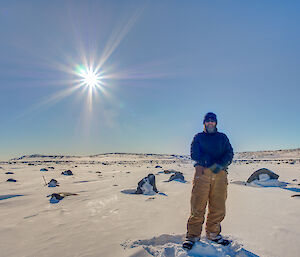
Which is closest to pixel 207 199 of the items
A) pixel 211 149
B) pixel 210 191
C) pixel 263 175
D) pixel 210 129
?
pixel 210 191

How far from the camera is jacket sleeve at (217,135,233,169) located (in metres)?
3.29

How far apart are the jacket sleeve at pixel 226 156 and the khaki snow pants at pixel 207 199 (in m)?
0.14

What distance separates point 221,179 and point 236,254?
42.1 inches

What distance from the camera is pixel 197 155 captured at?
3.42m

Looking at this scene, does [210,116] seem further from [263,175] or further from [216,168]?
[263,175]

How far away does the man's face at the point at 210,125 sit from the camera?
11.6ft

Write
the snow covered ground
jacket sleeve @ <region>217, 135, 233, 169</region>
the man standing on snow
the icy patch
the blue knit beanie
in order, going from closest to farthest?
1. the icy patch
2. the snow covered ground
3. the man standing on snow
4. jacket sleeve @ <region>217, 135, 233, 169</region>
5. the blue knit beanie

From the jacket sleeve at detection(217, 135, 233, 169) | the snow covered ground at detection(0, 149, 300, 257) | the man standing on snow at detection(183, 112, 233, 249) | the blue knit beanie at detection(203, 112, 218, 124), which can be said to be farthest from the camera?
the blue knit beanie at detection(203, 112, 218, 124)

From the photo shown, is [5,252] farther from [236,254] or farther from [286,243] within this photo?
[286,243]

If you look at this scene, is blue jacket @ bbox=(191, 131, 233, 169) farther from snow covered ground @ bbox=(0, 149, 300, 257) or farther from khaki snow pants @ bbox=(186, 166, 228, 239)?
snow covered ground @ bbox=(0, 149, 300, 257)

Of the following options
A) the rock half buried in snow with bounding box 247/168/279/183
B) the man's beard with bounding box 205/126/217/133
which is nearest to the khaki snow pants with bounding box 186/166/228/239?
the man's beard with bounding box 205/126/217/133

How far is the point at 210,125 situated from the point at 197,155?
2.00ft

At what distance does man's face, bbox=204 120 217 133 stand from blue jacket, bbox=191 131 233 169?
3.1 inches

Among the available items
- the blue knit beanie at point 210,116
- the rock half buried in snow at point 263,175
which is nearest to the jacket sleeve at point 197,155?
the blue knit beanie at point 210,116
